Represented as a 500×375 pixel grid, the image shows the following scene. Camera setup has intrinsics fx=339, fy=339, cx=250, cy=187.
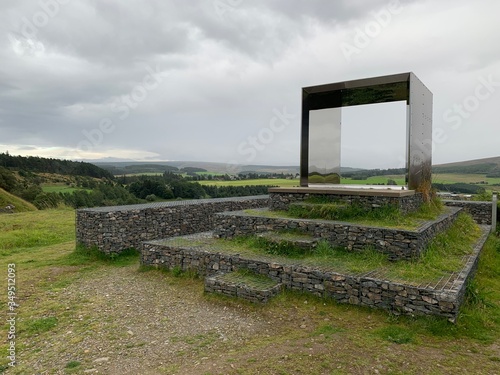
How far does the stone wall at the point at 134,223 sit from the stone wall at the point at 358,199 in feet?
12.1

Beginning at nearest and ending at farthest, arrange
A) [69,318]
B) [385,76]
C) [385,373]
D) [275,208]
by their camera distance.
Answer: [385,373]
[69,318]
[385,76]
[275,208]

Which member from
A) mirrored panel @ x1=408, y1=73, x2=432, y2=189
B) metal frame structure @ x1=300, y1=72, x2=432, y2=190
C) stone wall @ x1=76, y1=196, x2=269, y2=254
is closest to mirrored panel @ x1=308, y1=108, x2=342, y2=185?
metal frame structure @ x1=300, y1=72, x2=432, y2=190

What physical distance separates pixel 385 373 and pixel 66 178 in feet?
163

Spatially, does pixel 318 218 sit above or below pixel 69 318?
above

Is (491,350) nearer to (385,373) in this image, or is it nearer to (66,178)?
(385,373)

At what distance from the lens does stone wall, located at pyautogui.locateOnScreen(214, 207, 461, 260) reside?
662 centimetres

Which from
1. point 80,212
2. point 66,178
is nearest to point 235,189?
point 80,212

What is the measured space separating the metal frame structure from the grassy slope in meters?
3.66

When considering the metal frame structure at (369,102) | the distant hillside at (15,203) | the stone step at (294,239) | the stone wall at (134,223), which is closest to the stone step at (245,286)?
the stone step at (294,239)

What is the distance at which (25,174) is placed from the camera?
43.5 m

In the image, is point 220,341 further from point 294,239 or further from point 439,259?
point 439,259

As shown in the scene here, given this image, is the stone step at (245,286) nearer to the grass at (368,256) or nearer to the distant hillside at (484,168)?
the grass at (368,256)

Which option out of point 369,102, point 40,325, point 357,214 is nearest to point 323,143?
point 369,102

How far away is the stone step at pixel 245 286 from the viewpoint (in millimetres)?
6000
